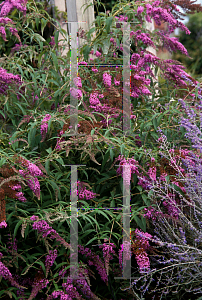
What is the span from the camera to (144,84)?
90.9 inches

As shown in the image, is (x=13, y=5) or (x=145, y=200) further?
Result: (x=13, y=5)

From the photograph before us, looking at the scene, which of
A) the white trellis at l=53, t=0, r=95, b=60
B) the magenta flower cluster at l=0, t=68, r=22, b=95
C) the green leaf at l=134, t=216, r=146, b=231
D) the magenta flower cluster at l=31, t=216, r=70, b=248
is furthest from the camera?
the white trellis at l=53, t=0, r=95, b=60

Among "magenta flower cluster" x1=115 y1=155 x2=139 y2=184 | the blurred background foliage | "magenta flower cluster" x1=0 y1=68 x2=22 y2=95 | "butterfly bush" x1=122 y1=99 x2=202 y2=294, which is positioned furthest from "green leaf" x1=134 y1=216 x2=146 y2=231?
the blurred background foliage

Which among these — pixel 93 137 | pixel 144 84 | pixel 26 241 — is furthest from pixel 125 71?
pixel 26 241

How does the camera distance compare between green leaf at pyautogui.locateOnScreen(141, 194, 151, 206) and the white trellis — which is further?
the white trellis

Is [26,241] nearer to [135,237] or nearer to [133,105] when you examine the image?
[135,237]

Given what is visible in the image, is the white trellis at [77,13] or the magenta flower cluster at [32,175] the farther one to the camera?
the white trellis at [77,13]

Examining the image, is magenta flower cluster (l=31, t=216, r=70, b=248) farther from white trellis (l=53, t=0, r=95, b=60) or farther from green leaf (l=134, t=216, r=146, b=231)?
white trellis (l=53, t=0, r=95, b=60)

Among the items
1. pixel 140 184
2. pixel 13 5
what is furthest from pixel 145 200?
pixel 13 5

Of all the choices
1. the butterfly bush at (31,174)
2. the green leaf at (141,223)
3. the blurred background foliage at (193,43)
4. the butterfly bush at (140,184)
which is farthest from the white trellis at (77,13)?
the blurred background foliage at (193,43)

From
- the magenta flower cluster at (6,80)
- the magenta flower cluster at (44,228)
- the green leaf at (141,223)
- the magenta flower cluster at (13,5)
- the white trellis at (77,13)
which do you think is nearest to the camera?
the magenta flower cluster at (44,228)

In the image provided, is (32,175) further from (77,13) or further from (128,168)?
(77,13)

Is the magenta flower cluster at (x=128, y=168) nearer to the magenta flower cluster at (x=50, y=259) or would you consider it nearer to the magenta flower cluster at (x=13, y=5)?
the magenta flower cluster at (x=50, y=259)

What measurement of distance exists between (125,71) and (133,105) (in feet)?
0.99
